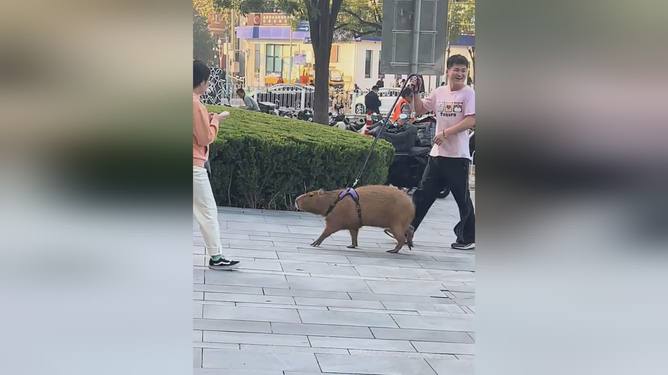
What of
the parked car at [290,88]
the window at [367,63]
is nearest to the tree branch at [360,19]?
the parked car at [290,88]

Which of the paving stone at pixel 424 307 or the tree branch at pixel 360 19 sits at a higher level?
the tree branch at pixel 360 19

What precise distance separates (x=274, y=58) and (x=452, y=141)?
97.4 ft

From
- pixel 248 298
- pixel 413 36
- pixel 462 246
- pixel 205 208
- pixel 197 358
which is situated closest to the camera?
pixel 197 358

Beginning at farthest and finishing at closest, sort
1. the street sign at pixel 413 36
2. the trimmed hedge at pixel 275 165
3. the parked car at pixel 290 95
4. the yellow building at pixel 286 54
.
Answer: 1. the yellow building at pixel 286 54
2. the parked car at pixel 290 95
3. the trimmed hedge at pixel 275 165
4. the street sign at pixel 413 36

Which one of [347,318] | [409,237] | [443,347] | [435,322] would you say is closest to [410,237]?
[409,237]

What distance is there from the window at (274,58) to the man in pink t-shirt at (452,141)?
2899 cm

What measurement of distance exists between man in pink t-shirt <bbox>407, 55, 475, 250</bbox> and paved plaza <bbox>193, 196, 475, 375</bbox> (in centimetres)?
50

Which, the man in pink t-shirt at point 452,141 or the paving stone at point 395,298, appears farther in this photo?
the man in pink t-shirt at point 452,141

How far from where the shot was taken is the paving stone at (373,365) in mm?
4137

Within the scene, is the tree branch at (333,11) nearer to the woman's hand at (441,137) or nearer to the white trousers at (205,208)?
the woman's hand at (441,137)

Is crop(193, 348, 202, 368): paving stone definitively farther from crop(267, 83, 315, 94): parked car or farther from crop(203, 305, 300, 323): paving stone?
crop(267, 83, 315, 94): parked car

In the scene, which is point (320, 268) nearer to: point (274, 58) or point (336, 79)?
point (336, 79)

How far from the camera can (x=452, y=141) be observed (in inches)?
290
